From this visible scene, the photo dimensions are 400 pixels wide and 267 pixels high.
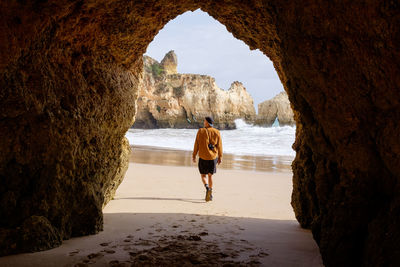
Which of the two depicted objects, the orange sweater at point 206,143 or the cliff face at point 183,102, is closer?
the orange sweater at point 206,143

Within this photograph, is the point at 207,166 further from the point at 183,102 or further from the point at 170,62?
the point at 170,62

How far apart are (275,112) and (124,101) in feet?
118

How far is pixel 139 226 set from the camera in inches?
165

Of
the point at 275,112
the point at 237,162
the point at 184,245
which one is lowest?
the point at 237,162

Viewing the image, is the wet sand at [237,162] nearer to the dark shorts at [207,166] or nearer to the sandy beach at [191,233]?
the sandy beach at [191,233]

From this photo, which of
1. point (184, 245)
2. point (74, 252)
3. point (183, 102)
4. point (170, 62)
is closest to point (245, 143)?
point (183, 102)

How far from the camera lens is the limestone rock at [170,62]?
4172cm

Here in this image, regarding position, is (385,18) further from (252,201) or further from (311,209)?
(252,201)

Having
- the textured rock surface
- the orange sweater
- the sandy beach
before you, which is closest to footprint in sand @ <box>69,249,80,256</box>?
the sandy beach

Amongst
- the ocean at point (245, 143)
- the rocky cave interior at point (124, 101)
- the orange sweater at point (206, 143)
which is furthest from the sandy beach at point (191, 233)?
the ocean at point (245, 143)

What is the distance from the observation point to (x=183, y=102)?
3978 centimetres

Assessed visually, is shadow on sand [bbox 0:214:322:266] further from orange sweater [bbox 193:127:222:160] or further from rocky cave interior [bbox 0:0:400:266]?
orange sweater [bbox 193:127:222:160]

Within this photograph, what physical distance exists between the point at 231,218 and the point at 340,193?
2376 mm

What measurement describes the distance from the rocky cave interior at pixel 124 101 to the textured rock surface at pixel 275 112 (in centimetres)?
3494
